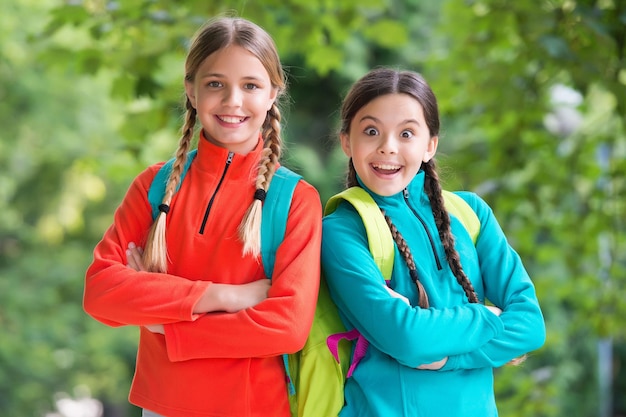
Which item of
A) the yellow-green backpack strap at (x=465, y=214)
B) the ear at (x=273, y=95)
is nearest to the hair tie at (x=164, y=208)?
the ear at (x=273, y=95)

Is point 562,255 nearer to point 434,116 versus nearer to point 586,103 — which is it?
point 586,103

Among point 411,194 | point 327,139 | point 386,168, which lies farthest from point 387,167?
point 327,139

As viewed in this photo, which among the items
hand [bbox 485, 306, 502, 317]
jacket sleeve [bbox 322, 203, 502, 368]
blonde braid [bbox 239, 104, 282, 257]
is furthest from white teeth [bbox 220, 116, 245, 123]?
hand [bbox 485, 306, 502, 317]

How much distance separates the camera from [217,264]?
1.95 meters

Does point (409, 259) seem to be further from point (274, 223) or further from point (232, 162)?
point (232, 162)

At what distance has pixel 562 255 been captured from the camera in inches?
205

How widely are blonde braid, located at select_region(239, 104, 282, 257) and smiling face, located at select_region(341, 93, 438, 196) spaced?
20cm

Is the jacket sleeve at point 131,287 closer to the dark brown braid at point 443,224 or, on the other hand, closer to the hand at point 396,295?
the hand at point 396,295

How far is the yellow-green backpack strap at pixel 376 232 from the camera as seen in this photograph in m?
1.97

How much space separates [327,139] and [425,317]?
167cm

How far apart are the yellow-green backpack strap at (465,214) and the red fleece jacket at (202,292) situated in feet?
1.17

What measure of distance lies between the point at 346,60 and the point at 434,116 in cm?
608

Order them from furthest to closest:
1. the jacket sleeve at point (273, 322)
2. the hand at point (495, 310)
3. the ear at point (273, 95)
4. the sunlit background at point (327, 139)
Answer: the sunlit background at point (327, 139) < the ear at point (273, 95) < the hand at point (495, 310) < the jacket sleeve at point (273, 322)

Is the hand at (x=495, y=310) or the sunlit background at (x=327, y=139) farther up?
the sunlit background at (x=327, y=139)
